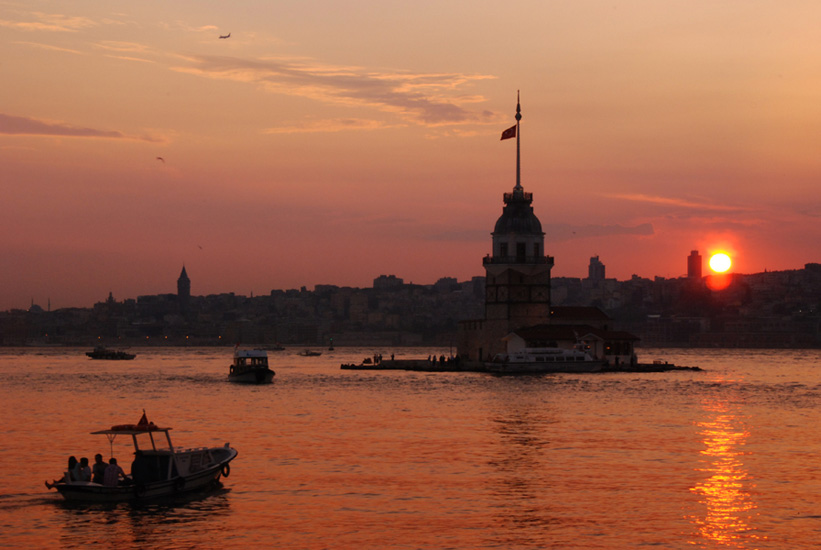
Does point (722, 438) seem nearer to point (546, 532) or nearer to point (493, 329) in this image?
point (546, 532)

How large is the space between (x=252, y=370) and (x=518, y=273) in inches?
1353

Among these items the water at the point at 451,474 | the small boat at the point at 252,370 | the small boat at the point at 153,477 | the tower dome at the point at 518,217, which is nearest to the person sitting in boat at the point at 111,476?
the small boat at the point at 153,477

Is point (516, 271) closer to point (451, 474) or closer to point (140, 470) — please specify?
point (451, 474)

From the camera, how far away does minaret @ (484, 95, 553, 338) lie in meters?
136

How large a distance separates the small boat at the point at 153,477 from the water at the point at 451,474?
0.69m

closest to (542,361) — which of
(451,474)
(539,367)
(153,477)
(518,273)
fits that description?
(539,367)

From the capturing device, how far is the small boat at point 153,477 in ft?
130

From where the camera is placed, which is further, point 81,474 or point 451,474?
point 451,474

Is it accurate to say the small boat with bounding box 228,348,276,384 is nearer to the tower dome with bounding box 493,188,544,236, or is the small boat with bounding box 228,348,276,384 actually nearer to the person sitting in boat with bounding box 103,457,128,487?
the tower dome with bounding box 493,188,544,236

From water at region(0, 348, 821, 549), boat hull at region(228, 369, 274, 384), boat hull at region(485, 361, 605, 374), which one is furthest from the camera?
boat hull at region(485, 361, 605, 374)

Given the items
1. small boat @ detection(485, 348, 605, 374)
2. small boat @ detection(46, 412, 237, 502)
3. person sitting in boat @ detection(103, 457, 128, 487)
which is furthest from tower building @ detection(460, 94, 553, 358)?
person sitting in boat @ detection(103, 457, 128, 487)

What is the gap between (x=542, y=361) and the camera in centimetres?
13188

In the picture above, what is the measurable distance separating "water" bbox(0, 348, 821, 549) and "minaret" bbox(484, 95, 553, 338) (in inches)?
1586

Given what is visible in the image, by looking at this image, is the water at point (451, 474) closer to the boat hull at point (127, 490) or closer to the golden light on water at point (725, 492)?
the golden light on water at point (725, 492)
